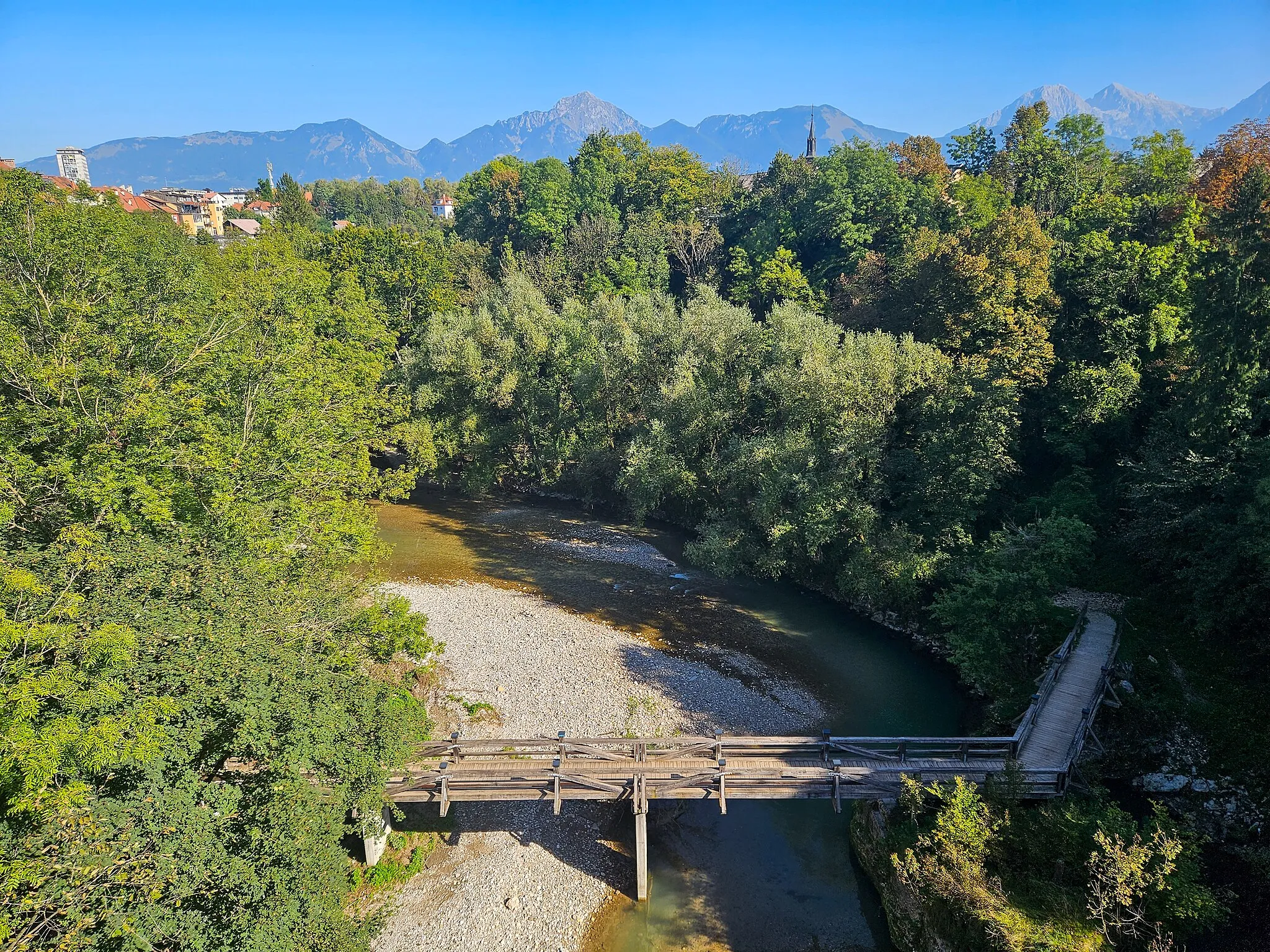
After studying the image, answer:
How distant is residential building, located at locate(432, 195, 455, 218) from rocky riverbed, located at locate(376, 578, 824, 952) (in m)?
128

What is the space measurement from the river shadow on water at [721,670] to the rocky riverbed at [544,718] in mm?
631

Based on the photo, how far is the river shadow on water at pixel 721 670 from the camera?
1647cm

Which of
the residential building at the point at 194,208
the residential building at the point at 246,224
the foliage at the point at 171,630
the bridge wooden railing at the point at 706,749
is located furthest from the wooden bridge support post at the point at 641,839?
the residential building at the point at 246,224

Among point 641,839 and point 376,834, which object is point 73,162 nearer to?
point 376,834

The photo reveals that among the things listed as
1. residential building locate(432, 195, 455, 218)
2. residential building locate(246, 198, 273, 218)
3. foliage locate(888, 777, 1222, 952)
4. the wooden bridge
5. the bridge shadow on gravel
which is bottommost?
the bridge shadow on gravel

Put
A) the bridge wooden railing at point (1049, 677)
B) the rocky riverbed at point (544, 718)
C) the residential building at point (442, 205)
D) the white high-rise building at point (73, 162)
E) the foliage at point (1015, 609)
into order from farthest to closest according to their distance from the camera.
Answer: the residential building at point (442, 205) < the white high-rise building at point (73, 162) < the foliage at point (1015, 609) < the bridge wooden railing at point (1049, 677) < the rocky riverbed at point (544, 718)

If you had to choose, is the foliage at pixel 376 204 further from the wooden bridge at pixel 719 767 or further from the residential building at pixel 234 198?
the wooden bridge at pixel 719 767

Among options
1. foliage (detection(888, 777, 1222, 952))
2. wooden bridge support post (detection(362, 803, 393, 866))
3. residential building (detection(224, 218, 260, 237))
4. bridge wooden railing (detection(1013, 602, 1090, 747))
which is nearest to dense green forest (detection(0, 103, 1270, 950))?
foliage (detection(888, 777, 1222, 952))

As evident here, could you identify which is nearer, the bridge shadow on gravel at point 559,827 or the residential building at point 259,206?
the bridge shadow on gravel at point 559,827

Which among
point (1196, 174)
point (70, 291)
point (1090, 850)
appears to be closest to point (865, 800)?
point (1090, 850)

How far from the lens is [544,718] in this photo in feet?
73.9

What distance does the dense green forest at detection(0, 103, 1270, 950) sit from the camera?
12.1m

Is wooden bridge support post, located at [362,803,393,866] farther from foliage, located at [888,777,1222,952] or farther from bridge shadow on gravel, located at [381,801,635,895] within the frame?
foliage, located at [888,777,1222,952]

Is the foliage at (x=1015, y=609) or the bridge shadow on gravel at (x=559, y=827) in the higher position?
the foliage at (x=1015, y=609)
